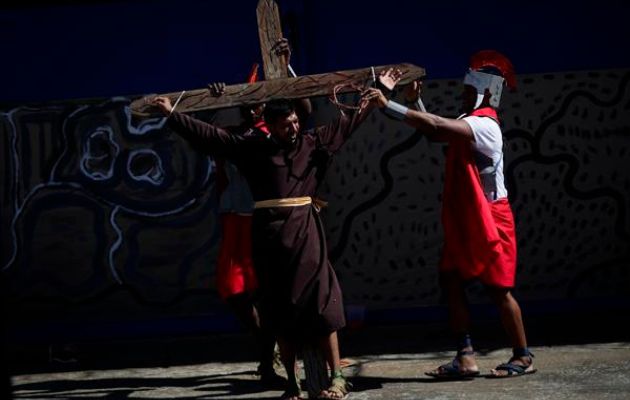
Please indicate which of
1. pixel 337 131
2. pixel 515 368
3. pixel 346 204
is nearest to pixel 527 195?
pixel 346 204

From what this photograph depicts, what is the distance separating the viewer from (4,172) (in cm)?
934

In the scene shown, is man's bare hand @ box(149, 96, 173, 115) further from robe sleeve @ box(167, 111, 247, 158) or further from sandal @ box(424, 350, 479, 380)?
sandal @ box(424, 350, 479, 380)

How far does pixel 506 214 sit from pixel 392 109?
1020mm

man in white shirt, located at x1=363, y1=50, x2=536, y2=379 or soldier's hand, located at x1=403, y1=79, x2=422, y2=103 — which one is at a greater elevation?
soldier's hand, located at x1=403, y1=79, x2=422, y2=103

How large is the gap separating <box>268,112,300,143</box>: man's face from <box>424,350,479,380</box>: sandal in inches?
66.5

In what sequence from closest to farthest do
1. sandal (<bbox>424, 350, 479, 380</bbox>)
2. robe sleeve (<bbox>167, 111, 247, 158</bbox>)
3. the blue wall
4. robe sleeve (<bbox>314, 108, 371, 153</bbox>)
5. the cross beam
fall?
the cross beam → robe sleeve (<bbox>167, 111, 247, 158</bbox>) → robe sleeve (<bbox>314, 108, 371, 153</bbox>) → sandal (<bbox>424, 350, 479, 380</bbox>) → the blue wall

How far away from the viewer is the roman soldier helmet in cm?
699

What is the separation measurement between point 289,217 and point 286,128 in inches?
19.2

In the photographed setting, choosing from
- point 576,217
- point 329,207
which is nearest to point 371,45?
point 329,207

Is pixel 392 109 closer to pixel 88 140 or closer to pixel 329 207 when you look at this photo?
pixel 329 207

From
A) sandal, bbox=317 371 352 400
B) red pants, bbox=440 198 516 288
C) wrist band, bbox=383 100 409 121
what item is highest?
wrist band, bbox=383 100 409 121

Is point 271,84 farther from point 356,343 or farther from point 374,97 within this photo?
point 356,343

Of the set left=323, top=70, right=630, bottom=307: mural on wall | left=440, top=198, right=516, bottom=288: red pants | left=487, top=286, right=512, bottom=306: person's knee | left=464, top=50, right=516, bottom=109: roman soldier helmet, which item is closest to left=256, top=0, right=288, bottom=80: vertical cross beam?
left=464, top=50, right=516, bottom=109: roman soldier helmet

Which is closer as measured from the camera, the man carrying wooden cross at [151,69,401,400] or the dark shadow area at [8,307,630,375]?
the man carrying wooden cross at [151,69,401,400]
